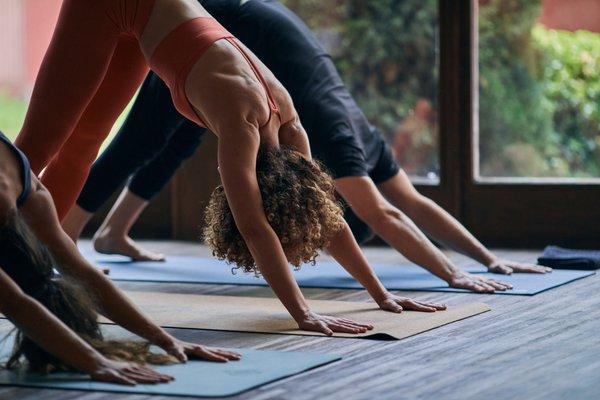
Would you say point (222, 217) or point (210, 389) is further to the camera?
point (222, 217)

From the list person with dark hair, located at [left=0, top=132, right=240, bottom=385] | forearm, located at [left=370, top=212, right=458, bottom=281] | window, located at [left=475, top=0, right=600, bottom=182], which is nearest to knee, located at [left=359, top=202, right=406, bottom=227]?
forearm, located at [left=370, top=212, right=458, bottom=281]

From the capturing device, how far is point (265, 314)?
319cm

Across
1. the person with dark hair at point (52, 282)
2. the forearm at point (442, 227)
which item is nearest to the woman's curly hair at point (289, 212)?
the person with dark hair at point (52, 282)

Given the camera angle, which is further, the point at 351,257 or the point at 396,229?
the point at 396,229

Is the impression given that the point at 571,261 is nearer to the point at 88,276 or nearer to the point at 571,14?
the point at 571,14

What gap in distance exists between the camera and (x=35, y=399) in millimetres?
2172

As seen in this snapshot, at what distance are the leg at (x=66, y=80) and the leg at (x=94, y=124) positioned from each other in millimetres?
231

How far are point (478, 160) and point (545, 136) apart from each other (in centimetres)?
32

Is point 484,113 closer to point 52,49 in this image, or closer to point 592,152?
point 592,152

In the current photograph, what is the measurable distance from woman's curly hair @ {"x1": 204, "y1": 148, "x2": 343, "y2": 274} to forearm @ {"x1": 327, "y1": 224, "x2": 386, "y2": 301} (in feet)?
0.47

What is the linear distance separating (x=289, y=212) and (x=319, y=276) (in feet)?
4.31

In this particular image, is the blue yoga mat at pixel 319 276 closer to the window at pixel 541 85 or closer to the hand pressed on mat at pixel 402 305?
the hand pressed on mat at pixel 402 305

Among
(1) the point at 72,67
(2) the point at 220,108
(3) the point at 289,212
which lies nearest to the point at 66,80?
(1) the point at 72,67

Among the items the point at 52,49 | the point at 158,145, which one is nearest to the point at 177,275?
the point at 158,145
